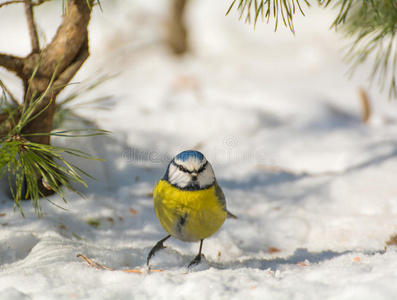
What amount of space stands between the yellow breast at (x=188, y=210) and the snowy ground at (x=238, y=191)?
17 cm

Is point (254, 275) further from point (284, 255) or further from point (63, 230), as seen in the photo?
point (63, 230)

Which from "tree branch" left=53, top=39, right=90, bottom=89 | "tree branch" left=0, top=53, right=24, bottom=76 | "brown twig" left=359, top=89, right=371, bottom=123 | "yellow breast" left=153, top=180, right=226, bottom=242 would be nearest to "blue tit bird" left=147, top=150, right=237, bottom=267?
"yellow breast" left=153, top=180, right=226, bottom=242

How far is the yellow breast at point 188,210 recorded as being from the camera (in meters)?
2.14

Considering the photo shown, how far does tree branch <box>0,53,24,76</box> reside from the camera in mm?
2215

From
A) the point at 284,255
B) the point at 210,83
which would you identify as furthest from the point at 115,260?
the point at 210,83

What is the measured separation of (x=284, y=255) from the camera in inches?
98.0

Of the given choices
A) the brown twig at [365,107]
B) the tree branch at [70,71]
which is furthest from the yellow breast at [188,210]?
the brown twig at [365,107]

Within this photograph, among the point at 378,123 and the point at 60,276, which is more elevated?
the point at 378,123

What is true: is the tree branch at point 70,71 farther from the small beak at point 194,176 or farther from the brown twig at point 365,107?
the brown twig at point 365,107

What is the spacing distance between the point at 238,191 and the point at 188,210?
4.13ft

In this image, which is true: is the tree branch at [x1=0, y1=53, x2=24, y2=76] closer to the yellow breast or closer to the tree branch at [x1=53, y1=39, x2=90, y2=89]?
the tree branch at [x1=53, y1=39, x2=90, y2=89]

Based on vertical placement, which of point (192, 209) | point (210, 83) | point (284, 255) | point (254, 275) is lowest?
point (284, 255)

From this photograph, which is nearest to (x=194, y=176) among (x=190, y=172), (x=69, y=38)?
(x=190, y=172)

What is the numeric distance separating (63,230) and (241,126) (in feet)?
7.68
